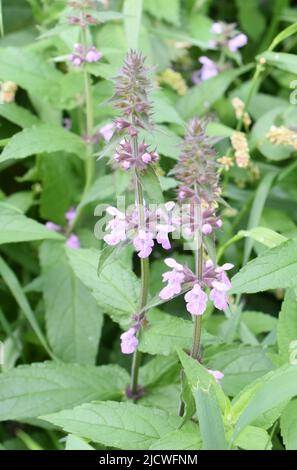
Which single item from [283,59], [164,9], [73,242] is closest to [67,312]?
[73,242]

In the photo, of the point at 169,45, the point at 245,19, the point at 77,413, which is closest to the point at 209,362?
the point at 77,413

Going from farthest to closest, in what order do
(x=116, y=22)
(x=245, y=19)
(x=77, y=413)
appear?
(x=245, y=19), (x=116, y=22), (x=77, y=413)

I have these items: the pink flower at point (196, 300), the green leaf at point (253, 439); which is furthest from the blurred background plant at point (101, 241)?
the pink flower at point (196, 300)

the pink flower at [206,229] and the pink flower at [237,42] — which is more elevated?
the pink flower at [237,42]

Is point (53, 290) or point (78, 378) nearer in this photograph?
point (78, 378)

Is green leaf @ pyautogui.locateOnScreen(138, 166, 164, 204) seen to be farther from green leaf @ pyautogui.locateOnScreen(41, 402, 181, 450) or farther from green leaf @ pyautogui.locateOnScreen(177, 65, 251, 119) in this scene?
green leaf @ pyautogui.locateOnScreen(177, 65, 251, 119)

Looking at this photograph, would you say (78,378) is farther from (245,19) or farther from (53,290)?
(245,19)

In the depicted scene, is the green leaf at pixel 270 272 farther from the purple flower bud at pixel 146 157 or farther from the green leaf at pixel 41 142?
the green leaf at pixel 41 142
